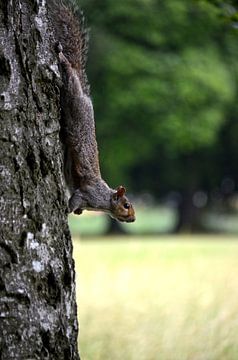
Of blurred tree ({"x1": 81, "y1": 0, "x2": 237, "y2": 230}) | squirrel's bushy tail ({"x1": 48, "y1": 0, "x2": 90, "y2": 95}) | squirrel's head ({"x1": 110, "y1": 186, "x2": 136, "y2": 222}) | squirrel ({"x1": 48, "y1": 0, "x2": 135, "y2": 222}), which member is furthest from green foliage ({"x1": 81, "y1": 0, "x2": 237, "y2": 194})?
squirrel's bushy tail ({"x1": 48, "y1": 0, "x2": 90, "y2": 95})

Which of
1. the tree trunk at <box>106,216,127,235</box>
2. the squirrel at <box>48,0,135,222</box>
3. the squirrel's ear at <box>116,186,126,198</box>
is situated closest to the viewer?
the squirrel at <box>48,0,135,222</box>

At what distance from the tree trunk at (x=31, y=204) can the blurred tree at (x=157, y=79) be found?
21.0 metres

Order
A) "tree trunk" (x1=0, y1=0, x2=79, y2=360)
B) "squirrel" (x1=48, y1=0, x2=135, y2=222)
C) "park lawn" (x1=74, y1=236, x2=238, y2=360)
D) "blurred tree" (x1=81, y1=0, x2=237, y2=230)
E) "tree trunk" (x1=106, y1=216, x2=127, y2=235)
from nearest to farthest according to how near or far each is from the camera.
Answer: "tree trunk" (x1=0, y1=0, x2=79, y2=360), "squirrel" (x1=48, y1=0, x2=135, y2=222), "park lawn" (x1=74, y1=236, x2=238, y2=360), "blurred tree" (x1=81, y1=0, x2=237, y2=230), "tree trunk" (x1=106, y1=216, x2=127, y2=235)

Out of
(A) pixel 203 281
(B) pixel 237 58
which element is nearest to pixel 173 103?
(B) pixel 237 58

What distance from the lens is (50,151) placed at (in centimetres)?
294

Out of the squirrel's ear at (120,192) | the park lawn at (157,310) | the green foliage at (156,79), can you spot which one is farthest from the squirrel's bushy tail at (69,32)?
the green foliage at (156,79)

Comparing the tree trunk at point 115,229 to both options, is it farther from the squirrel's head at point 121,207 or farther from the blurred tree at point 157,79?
the squirrel's head at point 121,207

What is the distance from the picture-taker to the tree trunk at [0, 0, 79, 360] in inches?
109

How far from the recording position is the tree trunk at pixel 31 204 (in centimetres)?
278

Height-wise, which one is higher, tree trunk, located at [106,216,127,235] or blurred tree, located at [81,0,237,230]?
blurred tree, located at [81,0,237,230]

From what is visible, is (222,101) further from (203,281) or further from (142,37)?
(203,281)

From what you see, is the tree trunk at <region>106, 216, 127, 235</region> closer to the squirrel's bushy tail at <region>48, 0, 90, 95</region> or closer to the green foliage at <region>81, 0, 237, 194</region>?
the green foliage at <region>81, 0, 237, 194</region>

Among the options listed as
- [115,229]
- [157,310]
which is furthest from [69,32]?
[115,229]

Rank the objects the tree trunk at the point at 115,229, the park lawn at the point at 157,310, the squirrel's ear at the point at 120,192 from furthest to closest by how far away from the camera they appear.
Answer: the tree trunk at the point at 115,229, the park lawn at the point at 157,310, the squirrel's ear at the point at 120,192
